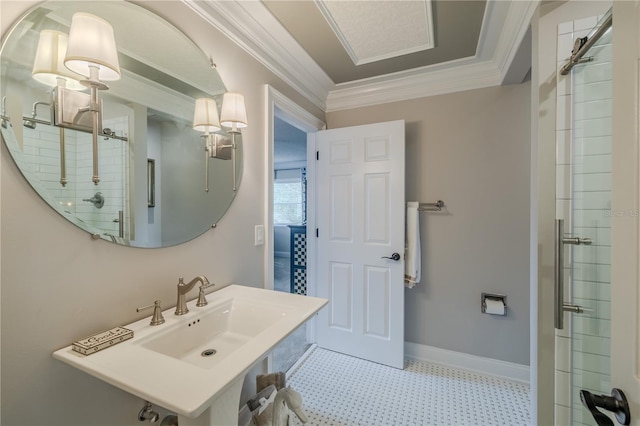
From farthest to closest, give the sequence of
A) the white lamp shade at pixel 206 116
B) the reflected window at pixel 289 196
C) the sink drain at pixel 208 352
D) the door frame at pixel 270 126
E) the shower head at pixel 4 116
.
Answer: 1. the reflected window at pixel 289 196
2. the door frame at pixel 270 126
3. the white lamp shade at pixel 206 116
4. the sink drain at pixel 208 352
5. the shower head at pixel 4 116

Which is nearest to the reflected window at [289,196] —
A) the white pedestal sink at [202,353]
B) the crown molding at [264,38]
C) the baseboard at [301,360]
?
the baseboard at [301,360]

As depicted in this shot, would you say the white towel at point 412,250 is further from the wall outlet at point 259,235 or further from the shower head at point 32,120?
the shower head at point 32,120

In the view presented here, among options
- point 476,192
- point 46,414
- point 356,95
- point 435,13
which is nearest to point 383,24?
point 435,13

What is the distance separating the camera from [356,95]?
2.50 meters

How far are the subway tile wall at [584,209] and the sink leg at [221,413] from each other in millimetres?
1340

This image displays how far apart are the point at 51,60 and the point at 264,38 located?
1.15m

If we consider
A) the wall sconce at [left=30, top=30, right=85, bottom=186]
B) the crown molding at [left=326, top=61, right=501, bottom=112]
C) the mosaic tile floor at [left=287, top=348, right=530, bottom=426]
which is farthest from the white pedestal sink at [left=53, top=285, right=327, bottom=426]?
the crown molding at [left=326, top=61, right=501, bottom=112]

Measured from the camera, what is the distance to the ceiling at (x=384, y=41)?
1.44 meters

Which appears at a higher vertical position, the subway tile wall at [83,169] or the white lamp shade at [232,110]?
the white lamp shade at [232,110]

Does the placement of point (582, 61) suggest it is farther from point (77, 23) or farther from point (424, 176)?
point (77, 23)

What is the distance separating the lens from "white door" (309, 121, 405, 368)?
7.20 ft

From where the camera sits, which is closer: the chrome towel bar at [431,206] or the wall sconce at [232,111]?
the wall sconce at [232,111]

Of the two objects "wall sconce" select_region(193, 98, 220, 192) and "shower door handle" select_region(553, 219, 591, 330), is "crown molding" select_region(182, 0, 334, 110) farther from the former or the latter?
"shower door handle" select_region(553, 219, 591, 330)

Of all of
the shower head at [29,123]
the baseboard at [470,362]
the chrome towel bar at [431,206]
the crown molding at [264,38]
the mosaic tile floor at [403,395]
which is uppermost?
the crown molding at [264,38]
